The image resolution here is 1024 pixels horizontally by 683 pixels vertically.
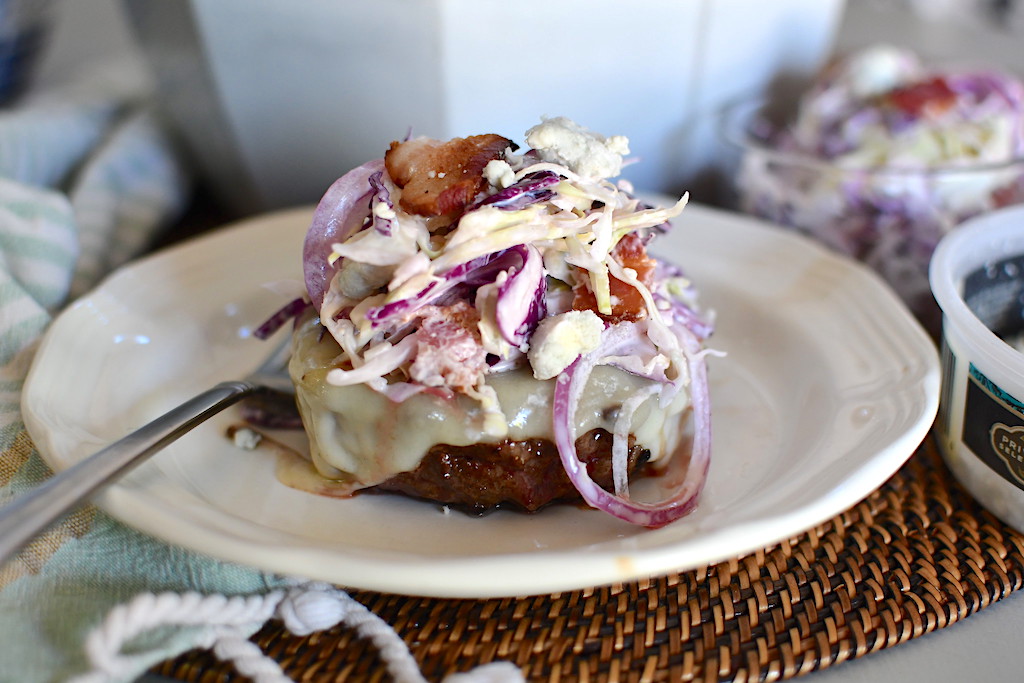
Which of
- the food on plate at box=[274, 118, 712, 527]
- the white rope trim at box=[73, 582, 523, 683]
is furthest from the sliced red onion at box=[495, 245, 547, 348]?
the white rope trim at box=[73, 582, 523, 683]

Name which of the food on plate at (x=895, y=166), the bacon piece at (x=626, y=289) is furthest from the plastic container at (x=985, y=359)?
the bacon piece at (x=626, y=289)

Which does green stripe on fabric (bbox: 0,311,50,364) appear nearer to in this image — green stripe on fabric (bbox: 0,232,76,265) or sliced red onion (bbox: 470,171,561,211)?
green stripe on fabric (bbox: 0,232,76,265)

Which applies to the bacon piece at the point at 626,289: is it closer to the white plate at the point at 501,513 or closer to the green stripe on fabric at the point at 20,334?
the white plate at the point at 501,513

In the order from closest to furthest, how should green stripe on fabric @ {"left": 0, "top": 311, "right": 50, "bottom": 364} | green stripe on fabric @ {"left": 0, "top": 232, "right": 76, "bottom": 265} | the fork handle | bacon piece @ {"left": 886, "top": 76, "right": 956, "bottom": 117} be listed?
1. the fork handle
2. green stripe on fabric @ {"left": 0, "top": 311, "right": 50, "bottom": 364}
3. green stripe on fabric @ {"left": 0, "top": 232, "right": 76, "bottom": 265}
4. bacon piece @ {"left": 886, "top": 76, "right": 956, "bottom": 117}

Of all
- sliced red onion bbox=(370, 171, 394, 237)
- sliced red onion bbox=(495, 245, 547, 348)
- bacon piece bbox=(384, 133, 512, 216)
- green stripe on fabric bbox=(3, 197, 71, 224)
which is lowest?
green stripe on fabric bbox=(3, 197, 71, 224)

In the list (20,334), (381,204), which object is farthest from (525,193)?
(20,334)

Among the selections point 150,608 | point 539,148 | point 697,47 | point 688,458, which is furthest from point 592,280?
point 697,47

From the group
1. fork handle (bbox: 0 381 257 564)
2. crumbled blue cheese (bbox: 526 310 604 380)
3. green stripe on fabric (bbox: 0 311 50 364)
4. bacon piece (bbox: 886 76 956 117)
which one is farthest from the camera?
bacon piece (bbox: 886 76 956 117)

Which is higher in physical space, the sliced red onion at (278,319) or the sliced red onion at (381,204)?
the sliced red onion at (381,204)

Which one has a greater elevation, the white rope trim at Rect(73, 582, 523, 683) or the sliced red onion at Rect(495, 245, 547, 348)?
the sliced red onion at Rect(495, 245, 547, 348)
